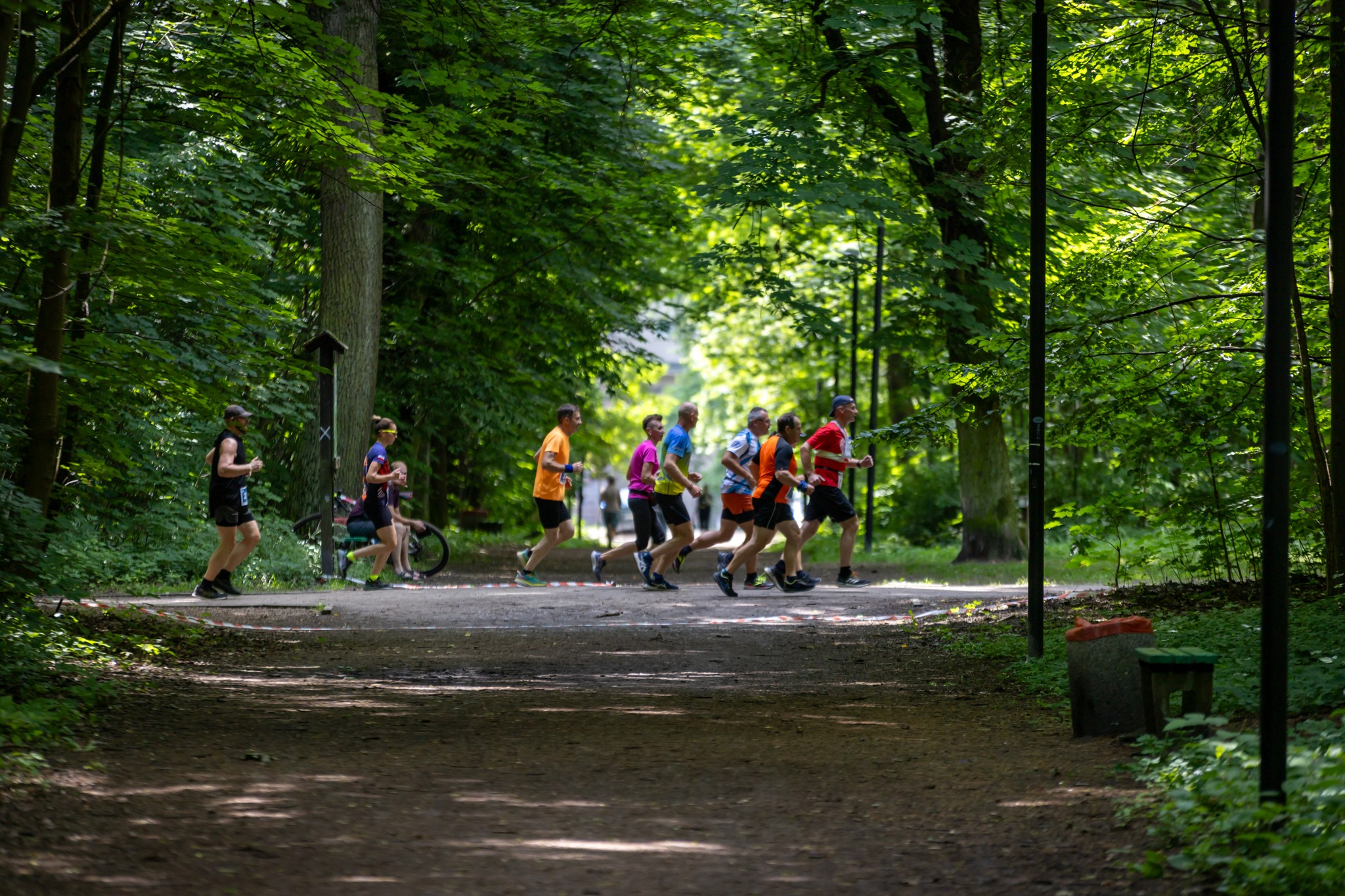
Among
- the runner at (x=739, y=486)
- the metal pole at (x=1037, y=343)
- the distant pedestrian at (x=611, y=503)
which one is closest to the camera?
the metal pole at (x=1037, y=343)

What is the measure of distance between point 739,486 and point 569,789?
388 inches

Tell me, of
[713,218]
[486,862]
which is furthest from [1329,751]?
[713,218]

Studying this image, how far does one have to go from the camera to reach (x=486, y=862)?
4531 millimetres

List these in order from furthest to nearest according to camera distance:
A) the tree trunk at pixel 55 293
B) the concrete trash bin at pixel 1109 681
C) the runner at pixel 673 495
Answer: the runner at pixel 673 495
the tree trunk at pixel 55 293
the concrete trash bin at pixel 1109 681

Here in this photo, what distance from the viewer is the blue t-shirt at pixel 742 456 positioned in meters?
15.3

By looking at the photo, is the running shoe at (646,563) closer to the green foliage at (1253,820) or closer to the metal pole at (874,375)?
the metal pole at (874,375)

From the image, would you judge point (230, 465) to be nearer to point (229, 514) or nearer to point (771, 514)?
point (229, 514)

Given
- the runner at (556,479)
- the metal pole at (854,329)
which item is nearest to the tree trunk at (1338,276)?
the runner at (556,479)

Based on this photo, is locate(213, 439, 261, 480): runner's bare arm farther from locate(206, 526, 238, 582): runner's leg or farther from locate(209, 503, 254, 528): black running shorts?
locate(206, 526, 238, 582): runner's leg

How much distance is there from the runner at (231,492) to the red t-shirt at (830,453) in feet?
20.2

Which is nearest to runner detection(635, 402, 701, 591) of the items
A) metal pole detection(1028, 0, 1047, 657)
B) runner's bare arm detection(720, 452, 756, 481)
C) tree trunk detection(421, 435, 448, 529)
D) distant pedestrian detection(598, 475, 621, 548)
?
runner's bare arm detection(720, 452, 756, 481)

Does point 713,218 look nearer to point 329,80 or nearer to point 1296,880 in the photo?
point 329,80

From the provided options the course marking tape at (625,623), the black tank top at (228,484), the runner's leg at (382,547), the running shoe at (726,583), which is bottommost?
the course marking tape at (625,623)

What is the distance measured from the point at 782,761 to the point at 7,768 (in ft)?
11.1
